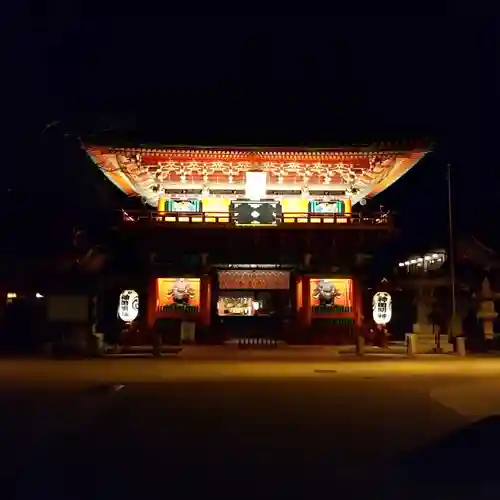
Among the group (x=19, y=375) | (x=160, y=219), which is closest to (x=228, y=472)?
(x=19, y=375)

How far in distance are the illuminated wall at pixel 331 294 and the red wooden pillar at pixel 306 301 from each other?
0.16 metres

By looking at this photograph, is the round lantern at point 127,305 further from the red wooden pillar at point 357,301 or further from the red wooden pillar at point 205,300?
the red wooden pillar at point 357,301

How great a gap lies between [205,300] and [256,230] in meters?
4.16

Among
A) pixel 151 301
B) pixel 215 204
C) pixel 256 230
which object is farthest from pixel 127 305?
pixel 215 204

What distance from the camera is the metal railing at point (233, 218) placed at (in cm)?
3259

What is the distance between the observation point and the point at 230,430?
35.6 ft

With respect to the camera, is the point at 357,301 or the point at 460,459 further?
the point at 357,301

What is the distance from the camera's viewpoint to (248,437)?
33.8 feet

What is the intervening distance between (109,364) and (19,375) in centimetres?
419

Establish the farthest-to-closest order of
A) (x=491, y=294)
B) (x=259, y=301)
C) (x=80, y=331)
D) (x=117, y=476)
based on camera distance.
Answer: (x=259, y=301)
(x=491, y=294)
(x=80, y=331)
(x=117, y=476)

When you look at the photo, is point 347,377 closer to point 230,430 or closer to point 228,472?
point 230,430

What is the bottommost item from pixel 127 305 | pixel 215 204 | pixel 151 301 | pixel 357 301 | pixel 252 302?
pixel 127 305

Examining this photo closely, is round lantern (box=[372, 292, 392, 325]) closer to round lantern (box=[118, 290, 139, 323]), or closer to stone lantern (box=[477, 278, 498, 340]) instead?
stone lantern (box=[477, 278, 498, 340])

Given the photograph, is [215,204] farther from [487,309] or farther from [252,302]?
[487,309]
